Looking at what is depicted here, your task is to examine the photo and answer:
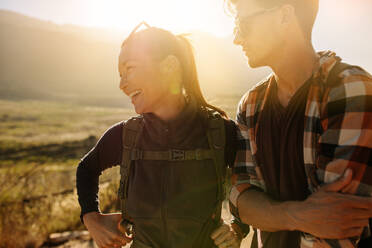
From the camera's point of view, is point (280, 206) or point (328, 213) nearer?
point (328, 213)

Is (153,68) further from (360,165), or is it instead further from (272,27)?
(360,165)

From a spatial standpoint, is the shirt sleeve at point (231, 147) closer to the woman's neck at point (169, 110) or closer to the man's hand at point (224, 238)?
the man's hand at point (224, 238)

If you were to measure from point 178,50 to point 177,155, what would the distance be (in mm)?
712

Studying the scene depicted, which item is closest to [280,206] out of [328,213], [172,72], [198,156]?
[328,213]

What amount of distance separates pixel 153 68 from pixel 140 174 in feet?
2.15

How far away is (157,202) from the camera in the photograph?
1589 mm

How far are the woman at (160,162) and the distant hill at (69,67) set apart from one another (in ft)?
209

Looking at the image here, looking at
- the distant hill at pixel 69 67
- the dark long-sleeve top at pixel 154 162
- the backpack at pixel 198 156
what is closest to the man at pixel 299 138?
the backpack at pixel 198 156

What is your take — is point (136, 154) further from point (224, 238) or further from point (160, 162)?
point (224, 238)

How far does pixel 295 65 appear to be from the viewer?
1.42 meters

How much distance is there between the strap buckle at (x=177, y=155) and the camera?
1645 millimetres

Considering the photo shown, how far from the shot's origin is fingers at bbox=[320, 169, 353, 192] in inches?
41.5

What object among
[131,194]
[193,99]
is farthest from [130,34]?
[131,194]

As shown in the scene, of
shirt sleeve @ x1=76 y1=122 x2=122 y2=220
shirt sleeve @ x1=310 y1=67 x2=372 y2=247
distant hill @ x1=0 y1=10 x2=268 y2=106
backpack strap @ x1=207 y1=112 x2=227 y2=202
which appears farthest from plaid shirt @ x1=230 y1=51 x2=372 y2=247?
distant hill @ x1=0 y1=10 x2=268 y2=106
